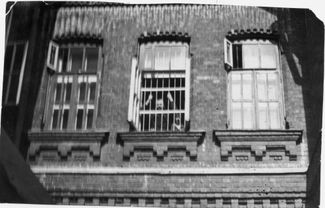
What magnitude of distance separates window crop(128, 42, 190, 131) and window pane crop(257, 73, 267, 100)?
832mm

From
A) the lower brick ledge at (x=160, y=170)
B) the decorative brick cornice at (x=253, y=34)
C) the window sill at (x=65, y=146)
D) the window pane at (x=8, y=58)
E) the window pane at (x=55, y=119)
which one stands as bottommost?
the lower brick ledge at (x=160, y=170)

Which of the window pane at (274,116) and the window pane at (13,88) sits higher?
the window pane at (13,88)

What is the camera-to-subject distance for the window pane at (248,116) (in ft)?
20.9

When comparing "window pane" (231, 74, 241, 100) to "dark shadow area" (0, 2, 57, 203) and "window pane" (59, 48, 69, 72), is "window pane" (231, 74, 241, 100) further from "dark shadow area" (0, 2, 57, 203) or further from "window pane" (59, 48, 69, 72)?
"dark shadow area" (0, 2, 57, 203)

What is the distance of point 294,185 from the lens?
608 cm

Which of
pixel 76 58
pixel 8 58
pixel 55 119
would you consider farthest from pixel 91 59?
pixel 8 58

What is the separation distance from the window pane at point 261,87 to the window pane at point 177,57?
0.91 metres

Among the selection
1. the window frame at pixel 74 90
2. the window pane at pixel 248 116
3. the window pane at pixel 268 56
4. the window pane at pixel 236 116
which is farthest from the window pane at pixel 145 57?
the window pane at pixel 268 56

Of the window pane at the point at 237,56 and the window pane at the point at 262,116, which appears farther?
the window pane at the point at 237,56

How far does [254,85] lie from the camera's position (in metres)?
6.58

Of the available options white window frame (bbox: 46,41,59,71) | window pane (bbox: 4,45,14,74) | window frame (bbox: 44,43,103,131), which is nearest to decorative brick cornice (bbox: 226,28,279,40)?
window frame (bbox: 44,43,103,131)

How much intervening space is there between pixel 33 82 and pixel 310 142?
3259mm

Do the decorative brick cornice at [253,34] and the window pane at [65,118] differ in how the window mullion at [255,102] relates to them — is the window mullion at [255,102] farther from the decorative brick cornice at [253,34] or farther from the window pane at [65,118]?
the window pane at [65,118]

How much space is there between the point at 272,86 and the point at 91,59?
219cm
